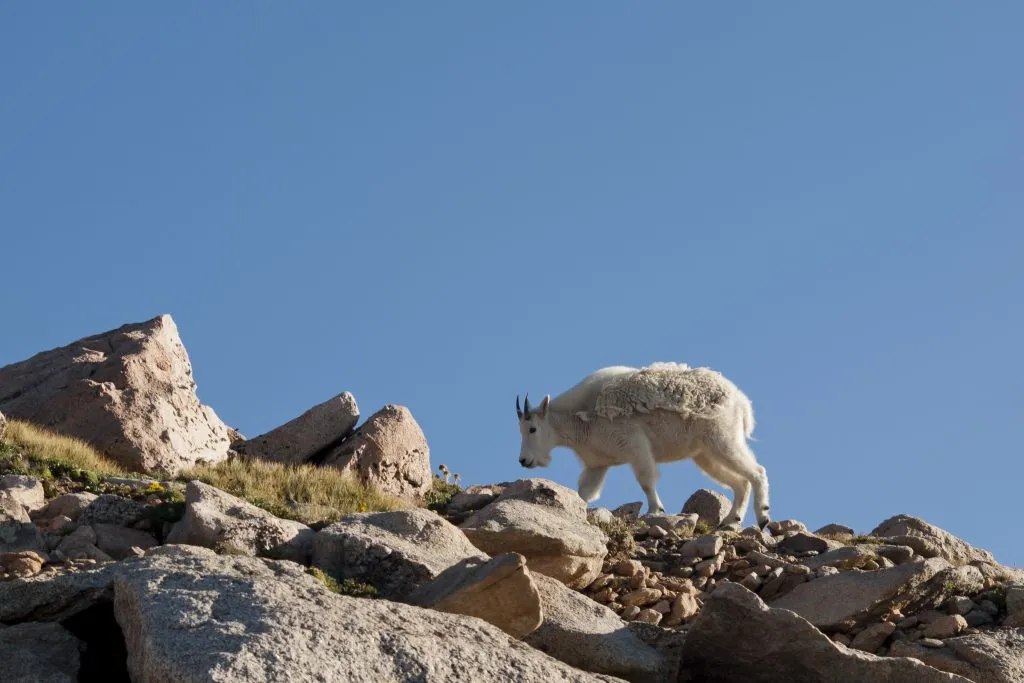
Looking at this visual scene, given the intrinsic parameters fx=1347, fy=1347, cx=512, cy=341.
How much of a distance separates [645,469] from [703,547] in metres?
5.09

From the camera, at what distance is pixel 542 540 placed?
11.6 metres

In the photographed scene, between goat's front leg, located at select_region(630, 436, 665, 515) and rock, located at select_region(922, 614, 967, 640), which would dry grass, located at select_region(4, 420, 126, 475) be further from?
rock, located at select_region(922, 614, 967, 640)

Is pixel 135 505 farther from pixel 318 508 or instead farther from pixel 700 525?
pixel 700 525

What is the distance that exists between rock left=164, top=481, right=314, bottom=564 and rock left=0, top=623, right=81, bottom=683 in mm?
2129

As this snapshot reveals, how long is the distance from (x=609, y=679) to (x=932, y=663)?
285 cm

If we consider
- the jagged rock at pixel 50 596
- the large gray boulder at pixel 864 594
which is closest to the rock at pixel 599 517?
the large gray boulder at pixel 864 594

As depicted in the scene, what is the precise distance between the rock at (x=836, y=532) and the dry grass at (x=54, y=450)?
8411 millimetres

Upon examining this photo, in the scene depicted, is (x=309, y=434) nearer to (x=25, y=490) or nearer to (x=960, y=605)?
(x=25, y=490)

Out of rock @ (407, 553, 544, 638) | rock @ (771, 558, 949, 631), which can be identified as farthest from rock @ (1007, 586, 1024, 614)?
rock @ (407, 553, 544, 638)

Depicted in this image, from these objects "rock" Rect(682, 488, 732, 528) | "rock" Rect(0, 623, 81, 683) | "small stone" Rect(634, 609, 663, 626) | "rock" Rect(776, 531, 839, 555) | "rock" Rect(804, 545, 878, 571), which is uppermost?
"rock" Rect(682, 488, 732, 528)

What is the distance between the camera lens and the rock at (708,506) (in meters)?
17.7

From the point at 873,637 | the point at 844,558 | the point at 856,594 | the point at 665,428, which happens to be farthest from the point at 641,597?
the point at 665,428

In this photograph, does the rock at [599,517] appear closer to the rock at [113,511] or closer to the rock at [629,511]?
the rock at [629,511]

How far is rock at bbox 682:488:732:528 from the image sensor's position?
1766 cm
